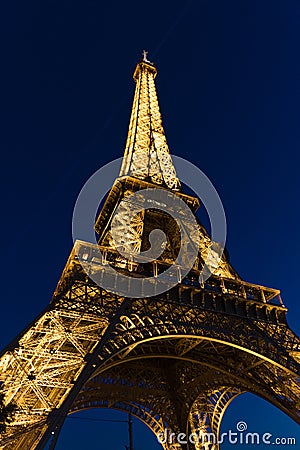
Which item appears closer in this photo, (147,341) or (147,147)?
(147,341)

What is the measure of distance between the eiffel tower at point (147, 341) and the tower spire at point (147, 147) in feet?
0.46

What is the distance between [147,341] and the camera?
16.4 metres

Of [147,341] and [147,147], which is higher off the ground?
[147,147]

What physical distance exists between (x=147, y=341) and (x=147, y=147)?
19.3 metres

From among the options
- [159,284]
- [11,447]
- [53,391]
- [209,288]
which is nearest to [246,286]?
[209,288]

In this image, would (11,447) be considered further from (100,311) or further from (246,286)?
(246,286)

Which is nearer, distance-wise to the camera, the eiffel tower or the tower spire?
the eiffel tower

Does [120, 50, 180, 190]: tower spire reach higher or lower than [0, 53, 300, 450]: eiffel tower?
higher

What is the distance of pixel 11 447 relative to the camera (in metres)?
14.9

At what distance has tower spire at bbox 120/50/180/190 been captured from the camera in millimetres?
29936

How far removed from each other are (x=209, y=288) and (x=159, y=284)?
9.79 ft

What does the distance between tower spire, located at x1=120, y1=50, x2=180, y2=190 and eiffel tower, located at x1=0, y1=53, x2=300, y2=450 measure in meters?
0.14

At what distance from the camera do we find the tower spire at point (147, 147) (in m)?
29.9

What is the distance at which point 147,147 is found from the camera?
32.6 metres
